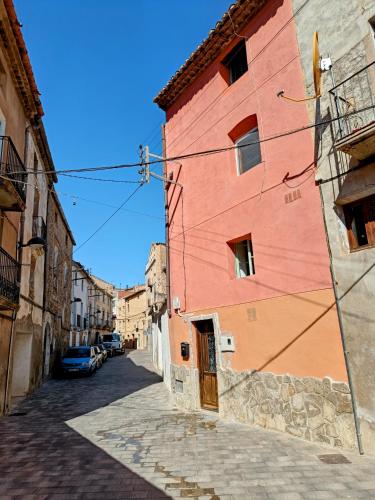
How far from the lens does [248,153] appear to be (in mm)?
8820

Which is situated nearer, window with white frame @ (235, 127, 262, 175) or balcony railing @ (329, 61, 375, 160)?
balcony railing @ (329, 61, 375, 160)

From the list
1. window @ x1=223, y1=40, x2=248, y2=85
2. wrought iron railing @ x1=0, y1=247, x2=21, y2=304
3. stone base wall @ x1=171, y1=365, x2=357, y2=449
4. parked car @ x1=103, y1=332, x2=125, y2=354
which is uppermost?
window @ x1=223, y1=40, x2=248, y2=85

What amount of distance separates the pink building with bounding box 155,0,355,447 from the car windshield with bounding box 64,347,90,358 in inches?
380

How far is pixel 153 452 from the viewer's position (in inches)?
230

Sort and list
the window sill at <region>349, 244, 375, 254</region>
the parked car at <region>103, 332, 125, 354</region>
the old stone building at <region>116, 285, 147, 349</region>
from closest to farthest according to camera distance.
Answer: the window sill at <region>349, 244, 375, 254</region>
the parked car at <region>103, 332, 125, 354</region>
the old stone building at <region>116, 285, 147, 349</region>

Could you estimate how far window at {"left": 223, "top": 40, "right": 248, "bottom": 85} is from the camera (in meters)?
9.39

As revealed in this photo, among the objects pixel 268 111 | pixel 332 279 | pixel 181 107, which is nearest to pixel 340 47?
pixel 268 111

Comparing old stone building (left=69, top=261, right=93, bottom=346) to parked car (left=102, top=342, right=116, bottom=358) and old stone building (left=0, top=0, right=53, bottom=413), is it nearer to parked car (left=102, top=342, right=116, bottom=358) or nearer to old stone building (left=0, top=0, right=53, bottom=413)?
parked car (left=102, top=342, right=116, bottom=358)

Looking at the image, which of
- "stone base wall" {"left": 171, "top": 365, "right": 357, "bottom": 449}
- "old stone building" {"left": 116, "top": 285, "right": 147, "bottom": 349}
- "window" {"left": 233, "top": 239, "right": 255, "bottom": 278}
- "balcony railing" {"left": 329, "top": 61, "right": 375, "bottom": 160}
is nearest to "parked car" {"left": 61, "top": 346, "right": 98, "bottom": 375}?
"stone base wall" {"left": 171, "top": 365, "right": 357, "bottom": 449}

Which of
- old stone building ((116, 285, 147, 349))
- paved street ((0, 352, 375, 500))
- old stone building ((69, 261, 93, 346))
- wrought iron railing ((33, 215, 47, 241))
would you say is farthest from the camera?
old stone building ((116, 285, 147, 349))

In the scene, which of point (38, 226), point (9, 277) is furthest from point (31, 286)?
point (9, 277)

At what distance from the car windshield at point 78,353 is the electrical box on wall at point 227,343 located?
1231cm

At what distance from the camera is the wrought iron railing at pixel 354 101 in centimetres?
581

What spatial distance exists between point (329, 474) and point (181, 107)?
33.8ft
